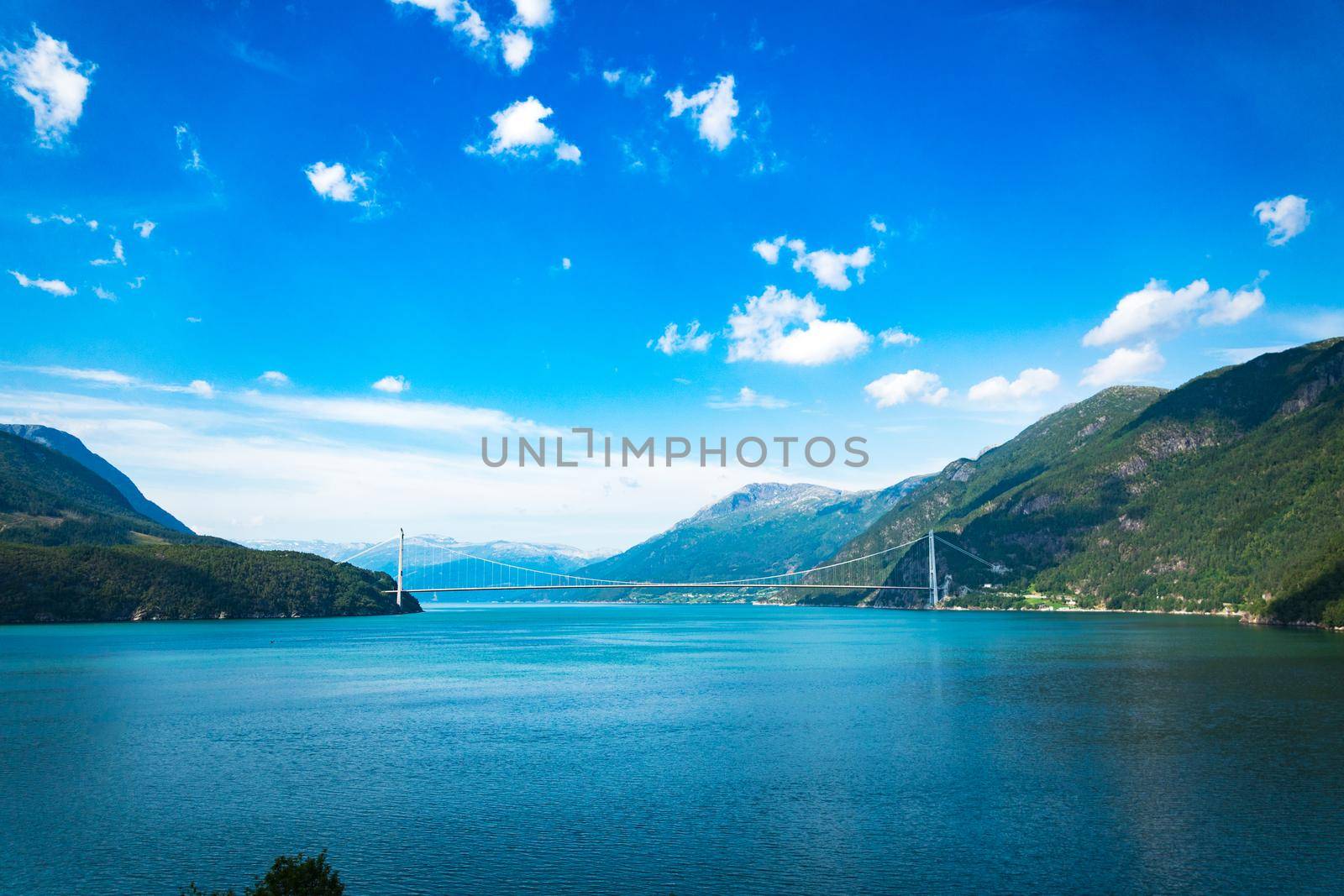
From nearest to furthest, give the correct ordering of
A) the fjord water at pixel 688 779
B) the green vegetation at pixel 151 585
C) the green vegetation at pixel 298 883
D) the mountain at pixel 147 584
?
the green vegetation at pixel 298 883
the fjord water at pixel 688 779
the green vegetation at pixel 151 585
the mountain at pixel 147 584

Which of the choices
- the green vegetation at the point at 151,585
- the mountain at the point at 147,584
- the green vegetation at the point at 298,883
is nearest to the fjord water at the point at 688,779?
the green vegetation at the point at 298,883

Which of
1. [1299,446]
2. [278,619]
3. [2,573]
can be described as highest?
[1299,446]

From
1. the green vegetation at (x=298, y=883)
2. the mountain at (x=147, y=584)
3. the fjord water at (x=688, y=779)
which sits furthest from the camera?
the mountain at (x=147, y=584)

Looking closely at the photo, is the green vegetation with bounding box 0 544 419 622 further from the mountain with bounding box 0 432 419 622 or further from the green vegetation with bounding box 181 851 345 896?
the green vegetation with bounding box 181 851 345 896

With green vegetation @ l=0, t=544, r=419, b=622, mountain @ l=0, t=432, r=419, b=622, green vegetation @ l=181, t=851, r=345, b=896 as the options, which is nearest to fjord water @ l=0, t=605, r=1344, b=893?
green vegetation @ l=181, t=851, r=345, b=896

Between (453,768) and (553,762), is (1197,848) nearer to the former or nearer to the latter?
(553,762)

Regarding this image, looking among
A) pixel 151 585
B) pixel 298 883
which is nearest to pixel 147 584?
pixel 151 585

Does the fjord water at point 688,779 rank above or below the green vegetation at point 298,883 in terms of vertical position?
below

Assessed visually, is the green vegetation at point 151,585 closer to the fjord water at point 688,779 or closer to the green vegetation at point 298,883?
the fjord water at point 688,779

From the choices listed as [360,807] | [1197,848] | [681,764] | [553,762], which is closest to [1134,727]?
[1197,848]
